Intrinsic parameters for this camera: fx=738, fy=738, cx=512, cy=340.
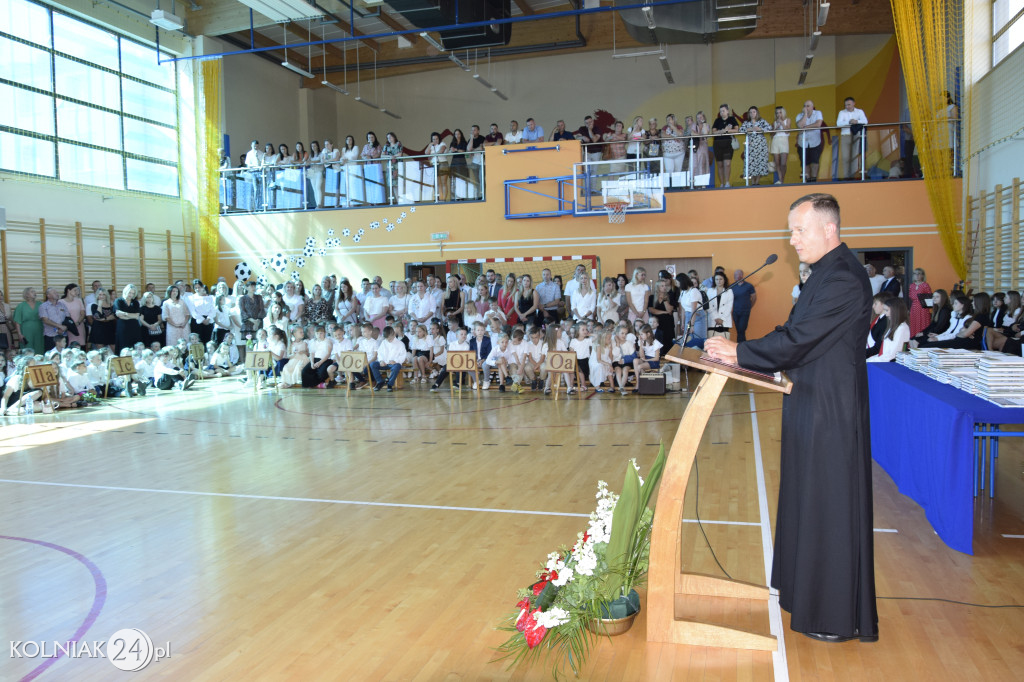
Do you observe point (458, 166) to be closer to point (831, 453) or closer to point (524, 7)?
point (524, 7)

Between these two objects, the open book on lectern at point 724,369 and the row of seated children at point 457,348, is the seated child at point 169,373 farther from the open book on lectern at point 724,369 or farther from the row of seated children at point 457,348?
the open book on lectern at point 724,369

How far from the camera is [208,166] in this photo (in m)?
19.3

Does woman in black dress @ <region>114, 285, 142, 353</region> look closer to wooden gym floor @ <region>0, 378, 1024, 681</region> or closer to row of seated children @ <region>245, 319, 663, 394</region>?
row of seated children @ <region>245, 319, 663, 394</region>

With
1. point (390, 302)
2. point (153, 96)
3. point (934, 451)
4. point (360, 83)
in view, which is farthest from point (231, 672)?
point (360, 83)

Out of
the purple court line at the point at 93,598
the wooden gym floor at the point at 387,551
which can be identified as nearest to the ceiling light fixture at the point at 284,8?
the wooden gym floor at the point at 387,551

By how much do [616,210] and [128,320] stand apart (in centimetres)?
1007

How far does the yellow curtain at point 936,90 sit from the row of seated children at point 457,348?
6.17m

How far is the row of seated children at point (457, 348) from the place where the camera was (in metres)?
12.0

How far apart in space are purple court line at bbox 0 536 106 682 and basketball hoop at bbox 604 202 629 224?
12048 mm

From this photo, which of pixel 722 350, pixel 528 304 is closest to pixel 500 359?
pixel 528 304

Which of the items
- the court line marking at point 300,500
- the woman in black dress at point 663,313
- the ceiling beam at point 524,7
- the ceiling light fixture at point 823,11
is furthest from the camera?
the ceiling beam at point 524,7

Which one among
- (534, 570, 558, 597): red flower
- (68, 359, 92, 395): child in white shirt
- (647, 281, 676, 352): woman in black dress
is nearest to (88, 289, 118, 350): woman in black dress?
(68, 359, 92, 395): child in white shirt

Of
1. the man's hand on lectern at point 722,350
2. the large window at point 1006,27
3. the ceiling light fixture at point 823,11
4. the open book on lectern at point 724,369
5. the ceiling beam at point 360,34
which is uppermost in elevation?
the ceiling beam at point 360,34

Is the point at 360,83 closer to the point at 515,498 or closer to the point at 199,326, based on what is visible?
the point at 199,326
